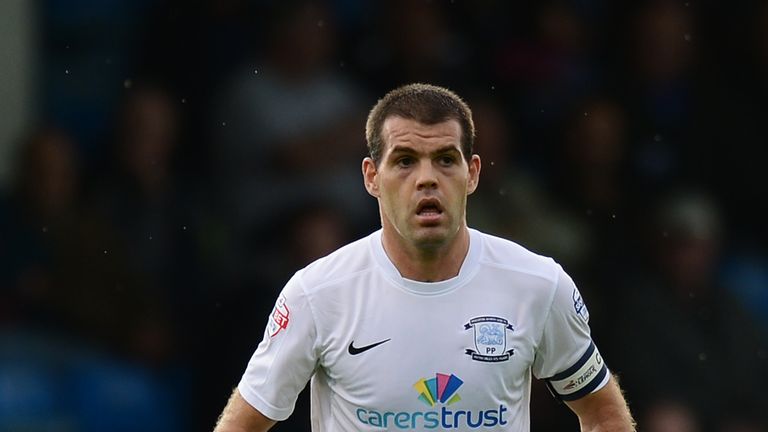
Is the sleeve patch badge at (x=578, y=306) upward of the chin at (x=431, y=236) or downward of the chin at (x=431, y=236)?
downward

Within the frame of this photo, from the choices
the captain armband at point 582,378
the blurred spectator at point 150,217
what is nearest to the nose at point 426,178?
the captain armband at point 582,378

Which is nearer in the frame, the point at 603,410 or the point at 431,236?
the point at 431,236

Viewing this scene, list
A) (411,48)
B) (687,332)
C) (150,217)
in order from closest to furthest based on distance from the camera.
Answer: (150,217)
(687,332)
(411,48)

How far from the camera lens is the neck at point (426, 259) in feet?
17.1

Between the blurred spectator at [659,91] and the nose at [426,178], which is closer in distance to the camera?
the nose at [426,178]

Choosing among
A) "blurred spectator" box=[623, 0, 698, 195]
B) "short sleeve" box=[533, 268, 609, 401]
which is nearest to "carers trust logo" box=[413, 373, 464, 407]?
"short sleeve" box=[533, 268, 609, 401]

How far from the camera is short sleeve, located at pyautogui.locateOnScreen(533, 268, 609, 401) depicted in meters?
5.25

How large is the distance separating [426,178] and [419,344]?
547 millimetres

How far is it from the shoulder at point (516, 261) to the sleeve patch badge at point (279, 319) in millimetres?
686

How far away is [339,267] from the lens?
5.29 meters

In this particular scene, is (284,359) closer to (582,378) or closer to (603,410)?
(582,378)

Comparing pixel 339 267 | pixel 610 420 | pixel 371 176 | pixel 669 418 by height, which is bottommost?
pixel 669 418

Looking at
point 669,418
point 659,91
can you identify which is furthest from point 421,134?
point 659,91

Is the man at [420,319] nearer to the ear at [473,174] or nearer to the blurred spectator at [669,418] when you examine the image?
the ear at [473,174]
